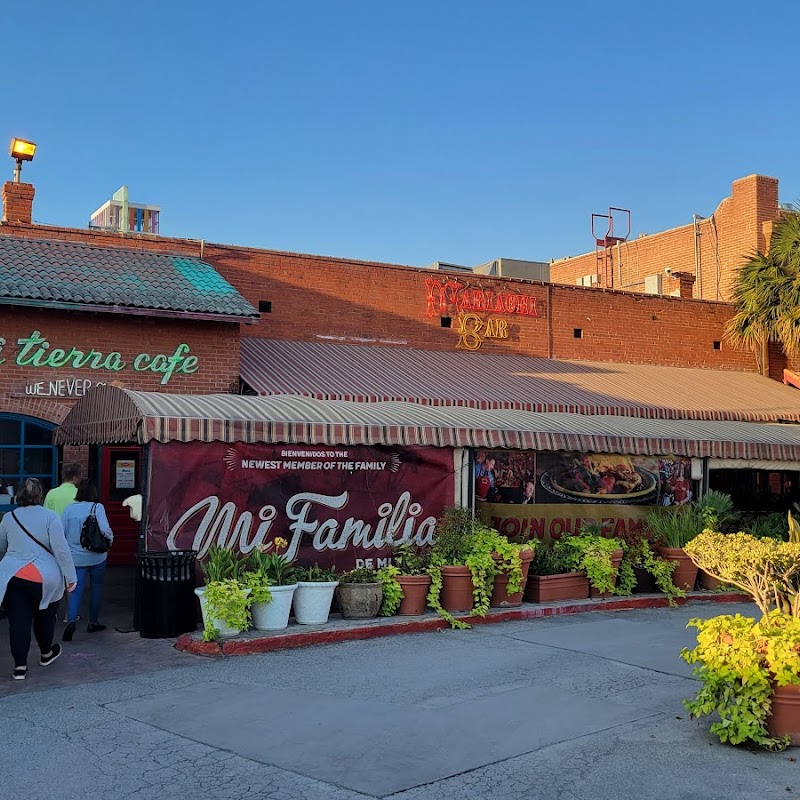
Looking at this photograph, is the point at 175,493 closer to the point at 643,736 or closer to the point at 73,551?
the point at 73,551

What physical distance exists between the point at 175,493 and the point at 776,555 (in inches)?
264

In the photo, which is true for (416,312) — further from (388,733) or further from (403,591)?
(388,733)

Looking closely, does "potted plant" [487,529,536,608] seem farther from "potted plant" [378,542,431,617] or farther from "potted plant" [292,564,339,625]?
"potted plant" [292,564,339,625]

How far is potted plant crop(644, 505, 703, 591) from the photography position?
14.3 metres

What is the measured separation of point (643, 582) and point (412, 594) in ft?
14.7

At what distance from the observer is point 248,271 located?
1961cm

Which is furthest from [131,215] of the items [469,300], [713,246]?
[713,246]

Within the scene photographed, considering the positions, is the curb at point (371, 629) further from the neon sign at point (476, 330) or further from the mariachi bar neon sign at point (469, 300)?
the mariachi bar neon sign at point (469, 300)

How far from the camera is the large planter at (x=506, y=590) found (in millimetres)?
12445

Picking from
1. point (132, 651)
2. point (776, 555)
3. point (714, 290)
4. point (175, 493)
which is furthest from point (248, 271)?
point (714, 290)

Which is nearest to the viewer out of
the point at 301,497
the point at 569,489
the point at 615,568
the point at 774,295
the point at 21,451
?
the point at 301,497

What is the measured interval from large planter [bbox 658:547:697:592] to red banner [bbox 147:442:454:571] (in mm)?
3621

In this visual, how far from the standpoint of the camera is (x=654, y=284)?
31.1 metres

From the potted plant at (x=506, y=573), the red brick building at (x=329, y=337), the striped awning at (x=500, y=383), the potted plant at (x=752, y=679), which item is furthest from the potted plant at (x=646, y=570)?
the potted plant at (x=752, y=679)
